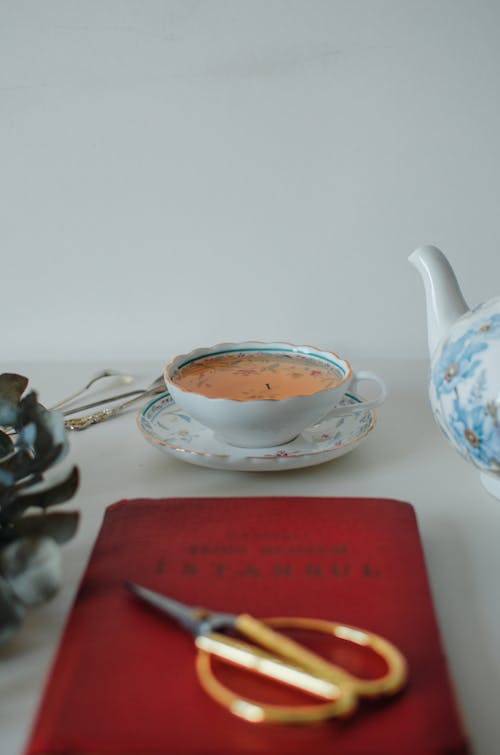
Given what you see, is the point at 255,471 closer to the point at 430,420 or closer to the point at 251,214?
the point at 430,420

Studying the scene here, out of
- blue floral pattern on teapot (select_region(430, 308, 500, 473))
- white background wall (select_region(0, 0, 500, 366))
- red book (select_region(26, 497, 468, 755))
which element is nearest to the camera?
red book (select_region(26, 497, 468, 755))

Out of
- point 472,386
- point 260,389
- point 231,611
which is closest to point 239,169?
point 260,389

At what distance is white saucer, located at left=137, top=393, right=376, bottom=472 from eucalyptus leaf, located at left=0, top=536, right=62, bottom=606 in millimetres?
176

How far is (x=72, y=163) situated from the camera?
752 mm

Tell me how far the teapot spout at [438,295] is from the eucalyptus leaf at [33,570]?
0.28 metres

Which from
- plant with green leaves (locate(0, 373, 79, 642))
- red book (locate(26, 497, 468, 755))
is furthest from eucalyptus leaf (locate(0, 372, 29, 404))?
red book (locate(26, 497, 468, 755))

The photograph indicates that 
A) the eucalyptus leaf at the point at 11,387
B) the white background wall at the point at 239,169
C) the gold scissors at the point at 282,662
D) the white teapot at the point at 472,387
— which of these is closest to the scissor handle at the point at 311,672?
the gold scissors at the point at 282,662

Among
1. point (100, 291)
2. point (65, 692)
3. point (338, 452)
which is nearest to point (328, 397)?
point (338, 452)

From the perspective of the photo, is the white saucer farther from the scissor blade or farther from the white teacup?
the scissor blade

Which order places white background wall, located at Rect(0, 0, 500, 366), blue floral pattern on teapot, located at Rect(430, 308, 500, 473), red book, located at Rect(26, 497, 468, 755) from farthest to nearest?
white background wall, located at Rect(0, 0, 500, 366), blue floral pattern on teapot, located at Rect(430, 308, 500, 473), red book, located at Rect(26, 497, 468, 755)

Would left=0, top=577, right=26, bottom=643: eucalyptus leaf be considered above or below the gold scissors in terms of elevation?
above

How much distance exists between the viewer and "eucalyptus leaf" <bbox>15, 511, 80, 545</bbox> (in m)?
0.35

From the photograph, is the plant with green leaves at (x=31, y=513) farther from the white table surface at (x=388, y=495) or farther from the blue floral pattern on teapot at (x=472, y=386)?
the blue floral pattern on teapot at (x=472, y=386)

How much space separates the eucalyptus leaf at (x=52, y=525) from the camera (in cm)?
35
